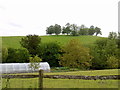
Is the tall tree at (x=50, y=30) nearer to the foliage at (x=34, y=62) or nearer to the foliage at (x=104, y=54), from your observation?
the foliage at (x=104, y=54)

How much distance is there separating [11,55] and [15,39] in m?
17.1

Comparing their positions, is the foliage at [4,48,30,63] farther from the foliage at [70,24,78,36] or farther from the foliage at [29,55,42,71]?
the foliage at [70,24,78,36]

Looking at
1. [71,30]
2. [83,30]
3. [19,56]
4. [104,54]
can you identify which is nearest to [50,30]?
[71,30]

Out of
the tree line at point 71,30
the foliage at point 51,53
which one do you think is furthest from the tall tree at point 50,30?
the foliage at point 51,53

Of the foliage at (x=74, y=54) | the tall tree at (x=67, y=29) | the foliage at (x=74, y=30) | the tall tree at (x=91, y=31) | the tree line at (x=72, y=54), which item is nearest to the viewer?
the foliage at (x=74, y=54)

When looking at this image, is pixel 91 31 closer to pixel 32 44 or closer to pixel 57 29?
pixel 57 29

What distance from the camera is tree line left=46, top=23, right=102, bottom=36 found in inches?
2410

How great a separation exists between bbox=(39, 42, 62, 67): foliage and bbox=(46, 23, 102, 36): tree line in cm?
1785

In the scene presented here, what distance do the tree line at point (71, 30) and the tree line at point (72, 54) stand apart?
16.7 meters

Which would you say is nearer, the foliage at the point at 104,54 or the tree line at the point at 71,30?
the foliage at the point at 104,54

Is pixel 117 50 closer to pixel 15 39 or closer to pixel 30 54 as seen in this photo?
pixel 30 54

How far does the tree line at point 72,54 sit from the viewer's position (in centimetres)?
2770

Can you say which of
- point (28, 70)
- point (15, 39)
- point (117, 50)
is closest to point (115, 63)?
point (117, 50)

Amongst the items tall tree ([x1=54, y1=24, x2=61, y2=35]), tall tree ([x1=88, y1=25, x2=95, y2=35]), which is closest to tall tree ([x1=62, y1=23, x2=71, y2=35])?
tall tree ([x1=54, y1=24, x2=61, y2=35])
